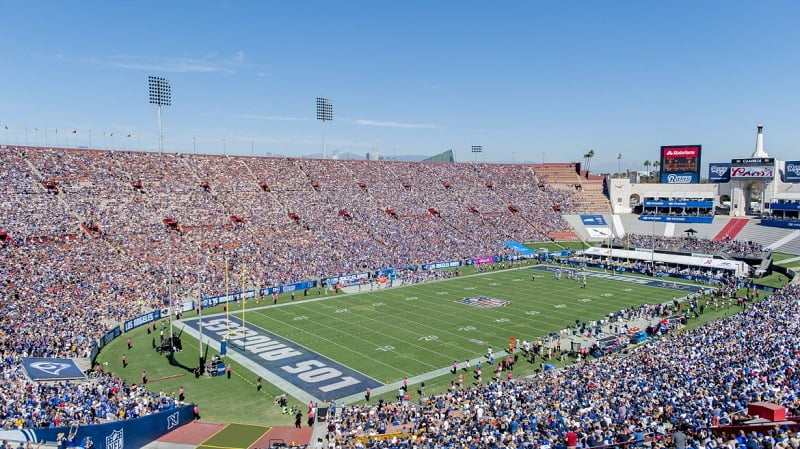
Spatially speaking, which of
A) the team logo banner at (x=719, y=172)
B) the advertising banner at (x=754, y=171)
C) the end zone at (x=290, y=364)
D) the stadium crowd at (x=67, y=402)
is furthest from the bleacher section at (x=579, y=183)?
the stadium crowd at (x=67, y=402)

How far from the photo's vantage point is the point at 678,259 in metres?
52.2

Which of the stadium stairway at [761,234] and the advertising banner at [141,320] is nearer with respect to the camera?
the advertising banner at [141,320]

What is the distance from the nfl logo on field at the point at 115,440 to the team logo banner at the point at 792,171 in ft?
251

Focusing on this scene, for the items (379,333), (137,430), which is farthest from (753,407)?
(379,333)

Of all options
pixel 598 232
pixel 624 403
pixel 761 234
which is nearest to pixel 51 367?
pixel 624 403

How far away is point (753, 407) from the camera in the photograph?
15.0m

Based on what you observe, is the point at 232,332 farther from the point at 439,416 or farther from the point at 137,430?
the point at 439,416

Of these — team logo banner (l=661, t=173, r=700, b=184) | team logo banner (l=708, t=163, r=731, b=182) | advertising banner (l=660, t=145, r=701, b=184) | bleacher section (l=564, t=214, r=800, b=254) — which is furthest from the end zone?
team logo banner (l=708, t=163, r=731, b=182)

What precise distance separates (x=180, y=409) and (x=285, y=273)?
87.3 ft

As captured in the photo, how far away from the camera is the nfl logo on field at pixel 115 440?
56.7ft

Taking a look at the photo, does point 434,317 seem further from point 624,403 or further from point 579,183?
point 579,183

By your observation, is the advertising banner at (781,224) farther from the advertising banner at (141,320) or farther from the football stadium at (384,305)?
the advertising banner at (141,320)

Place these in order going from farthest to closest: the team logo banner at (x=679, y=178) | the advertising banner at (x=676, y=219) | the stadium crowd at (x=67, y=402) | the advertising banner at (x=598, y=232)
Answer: the team logo banner at (x=679, y=178) → the advertising banner at (x=598, y=232) → the advertising banner at (x=676, y=219) → the stadium crowd at (x=67, y=402)

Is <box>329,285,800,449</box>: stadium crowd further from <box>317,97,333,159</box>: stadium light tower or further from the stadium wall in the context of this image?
<box>317,97,333,159</box>: stadium light tower
